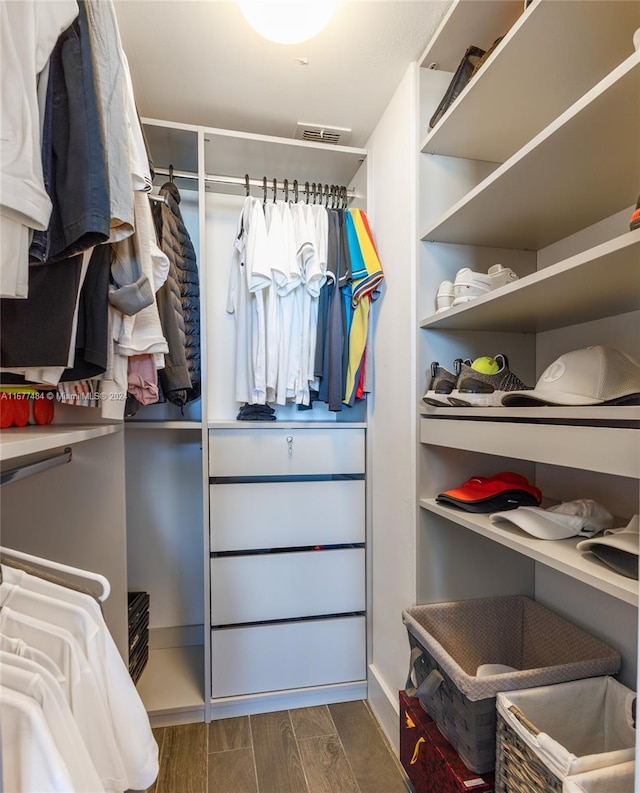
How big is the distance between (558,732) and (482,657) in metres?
0.34

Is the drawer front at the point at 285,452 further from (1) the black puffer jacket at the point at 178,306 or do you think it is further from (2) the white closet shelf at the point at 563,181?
(2) the white closet shelf at the point at 563,181

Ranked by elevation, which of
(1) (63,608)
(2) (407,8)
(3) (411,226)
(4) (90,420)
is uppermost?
(2) (407,8)

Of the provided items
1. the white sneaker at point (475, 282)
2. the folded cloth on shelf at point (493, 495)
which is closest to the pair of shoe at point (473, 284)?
the white sneaker at point (475, 282)

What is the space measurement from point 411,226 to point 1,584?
1300 millimetres

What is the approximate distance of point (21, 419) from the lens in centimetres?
104

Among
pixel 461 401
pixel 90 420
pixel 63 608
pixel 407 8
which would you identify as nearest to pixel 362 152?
pixel 407 8

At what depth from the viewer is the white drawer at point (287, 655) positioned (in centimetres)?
150

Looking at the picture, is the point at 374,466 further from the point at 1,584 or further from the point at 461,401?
the point at 1,584

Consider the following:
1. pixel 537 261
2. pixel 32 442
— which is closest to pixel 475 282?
pixel 537 261

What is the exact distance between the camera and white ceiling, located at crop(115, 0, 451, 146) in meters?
1.15

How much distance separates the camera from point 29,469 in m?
0.88

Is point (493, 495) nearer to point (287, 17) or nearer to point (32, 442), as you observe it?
point (32, 442)

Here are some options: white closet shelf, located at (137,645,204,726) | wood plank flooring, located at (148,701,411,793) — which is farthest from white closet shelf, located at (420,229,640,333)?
white closet shelf, located at (137,645,204,726)

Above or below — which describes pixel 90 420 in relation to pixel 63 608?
above
